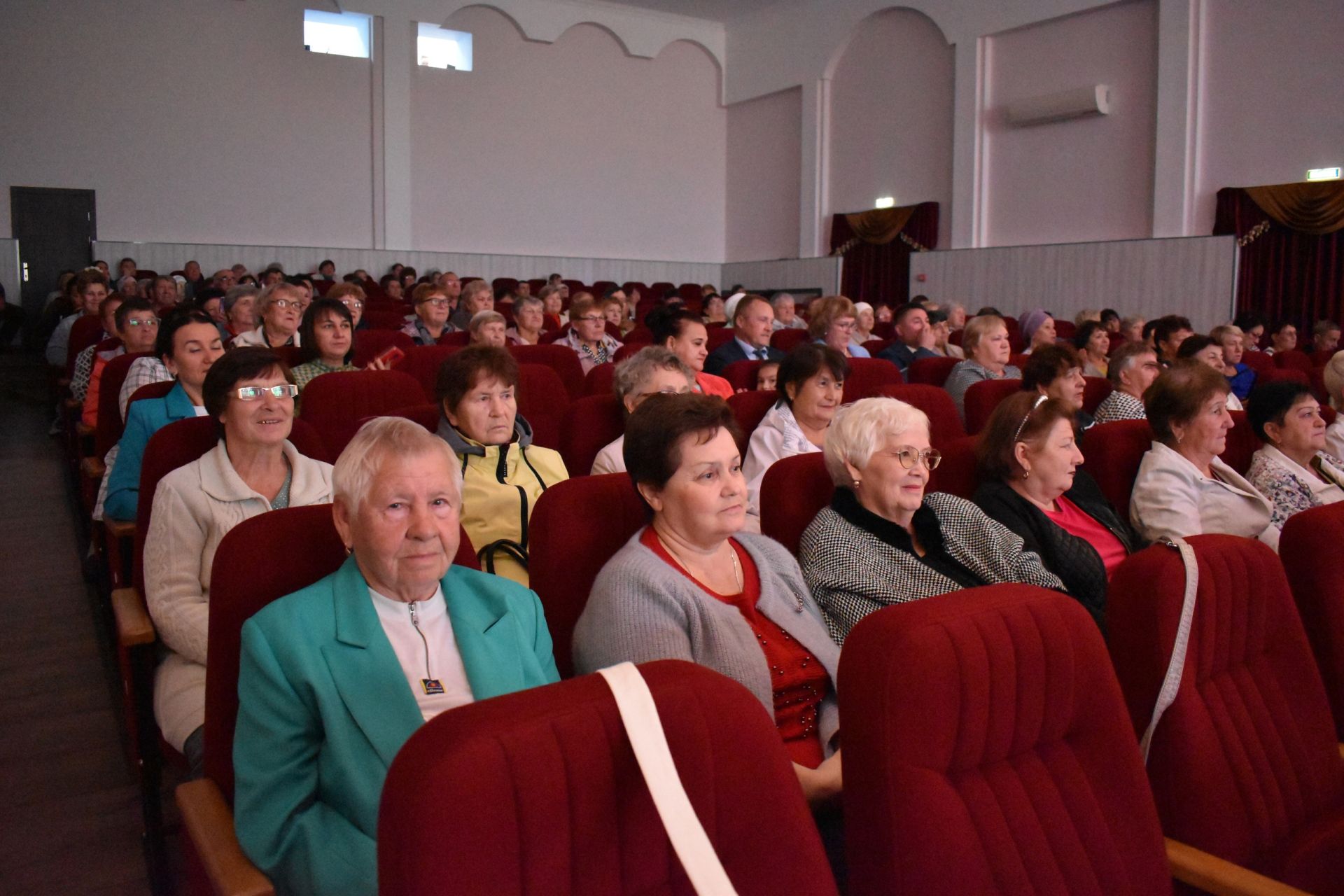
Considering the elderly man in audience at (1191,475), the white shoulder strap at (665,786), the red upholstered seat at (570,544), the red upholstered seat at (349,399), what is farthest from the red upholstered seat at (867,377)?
the white shoulder strap at (665,786)

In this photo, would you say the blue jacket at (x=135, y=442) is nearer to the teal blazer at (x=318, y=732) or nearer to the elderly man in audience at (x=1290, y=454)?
the teal blazer at (x=318, y=732)

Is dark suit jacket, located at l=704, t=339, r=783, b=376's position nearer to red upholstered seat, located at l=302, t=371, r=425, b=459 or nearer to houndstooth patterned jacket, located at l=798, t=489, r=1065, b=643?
red upholstered seat, located at l=302, t=371, r=425, b=459

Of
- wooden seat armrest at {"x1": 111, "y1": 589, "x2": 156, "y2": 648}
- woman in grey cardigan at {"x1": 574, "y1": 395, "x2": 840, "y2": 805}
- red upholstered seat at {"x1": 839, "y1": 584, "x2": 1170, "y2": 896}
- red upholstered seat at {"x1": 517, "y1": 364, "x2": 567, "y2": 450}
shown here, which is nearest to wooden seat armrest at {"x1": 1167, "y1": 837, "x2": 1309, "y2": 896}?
red upholstered seat at {"x1": 839, "y1": 584, "x2": 1170, "y2": 896}

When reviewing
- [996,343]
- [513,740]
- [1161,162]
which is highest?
[1161,162]

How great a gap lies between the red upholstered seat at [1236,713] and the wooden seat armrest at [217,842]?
49.2 inches

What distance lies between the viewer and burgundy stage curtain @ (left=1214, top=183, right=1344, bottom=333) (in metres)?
9.24

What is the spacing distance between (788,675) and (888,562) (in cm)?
37

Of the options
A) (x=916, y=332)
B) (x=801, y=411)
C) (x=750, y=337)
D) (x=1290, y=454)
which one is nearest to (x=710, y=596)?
(x=801, y=411)

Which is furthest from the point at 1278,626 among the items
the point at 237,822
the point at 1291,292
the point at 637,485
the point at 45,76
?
the point at 45,76

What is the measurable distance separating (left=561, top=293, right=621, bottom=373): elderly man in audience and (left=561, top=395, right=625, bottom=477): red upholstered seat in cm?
240

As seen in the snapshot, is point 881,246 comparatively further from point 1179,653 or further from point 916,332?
point 1179,653

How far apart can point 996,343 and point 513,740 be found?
4.30 m

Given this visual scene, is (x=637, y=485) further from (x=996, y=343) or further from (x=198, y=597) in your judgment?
(x=996, y=343)

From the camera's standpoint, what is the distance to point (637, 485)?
76.7 inches
